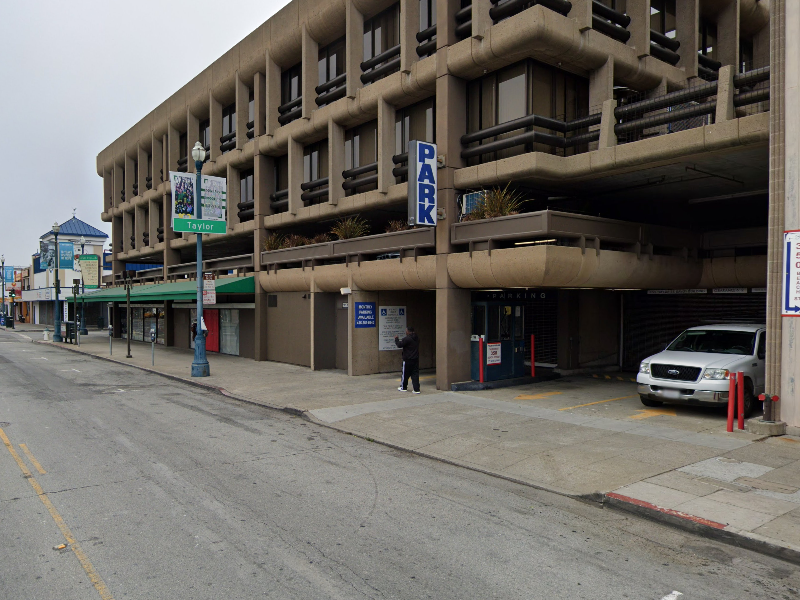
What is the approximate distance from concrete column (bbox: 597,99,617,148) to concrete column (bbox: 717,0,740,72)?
881cm

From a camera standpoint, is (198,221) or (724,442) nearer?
(724,442)

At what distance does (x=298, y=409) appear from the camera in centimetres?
1297

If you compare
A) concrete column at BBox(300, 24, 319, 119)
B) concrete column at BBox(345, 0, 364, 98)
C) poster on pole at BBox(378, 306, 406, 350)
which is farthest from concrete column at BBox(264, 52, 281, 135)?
poster on pole at BBox(378, 306, 406, 350)

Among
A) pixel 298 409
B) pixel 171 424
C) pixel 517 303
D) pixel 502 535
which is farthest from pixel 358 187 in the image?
pixel 502 535

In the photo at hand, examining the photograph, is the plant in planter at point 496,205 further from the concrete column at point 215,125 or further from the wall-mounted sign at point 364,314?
the concrete column at point 215,125

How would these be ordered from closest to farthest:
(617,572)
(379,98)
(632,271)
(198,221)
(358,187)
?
1. (617,572)
2. (632,271)
3. (379,98)
4. (198,221)
5. (358,187)

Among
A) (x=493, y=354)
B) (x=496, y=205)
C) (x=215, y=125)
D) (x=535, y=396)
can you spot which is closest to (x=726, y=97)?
(x=496, y=205)

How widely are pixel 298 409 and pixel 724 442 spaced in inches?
329

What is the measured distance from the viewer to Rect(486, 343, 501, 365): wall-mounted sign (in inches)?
625

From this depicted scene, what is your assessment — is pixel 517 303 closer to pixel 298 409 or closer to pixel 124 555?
pixel 298 409

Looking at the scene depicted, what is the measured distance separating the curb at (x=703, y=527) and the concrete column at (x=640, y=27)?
12997mm

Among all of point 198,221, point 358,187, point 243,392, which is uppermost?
point 358,187

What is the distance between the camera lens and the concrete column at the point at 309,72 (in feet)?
68.9

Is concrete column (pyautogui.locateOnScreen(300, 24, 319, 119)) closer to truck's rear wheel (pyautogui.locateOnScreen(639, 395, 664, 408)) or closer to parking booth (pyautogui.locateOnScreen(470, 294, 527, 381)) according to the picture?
parking booth (pyautogui.locateOnScreen(470, 294, 527, 381))
